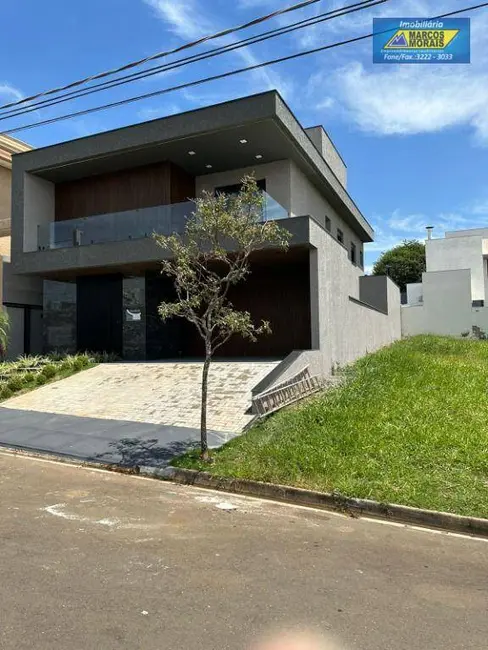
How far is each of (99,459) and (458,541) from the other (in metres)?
5.40

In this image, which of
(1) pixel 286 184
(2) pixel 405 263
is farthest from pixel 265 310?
(2) pixel 405 263

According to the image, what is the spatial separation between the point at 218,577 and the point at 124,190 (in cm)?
1667

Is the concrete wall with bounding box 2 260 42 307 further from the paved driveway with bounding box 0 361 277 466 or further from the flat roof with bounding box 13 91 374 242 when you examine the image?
the paved driveway with bounding box 0 361 277 466

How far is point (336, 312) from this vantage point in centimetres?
1509

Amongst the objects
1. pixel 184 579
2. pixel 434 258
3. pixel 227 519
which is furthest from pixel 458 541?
pixel 434 258

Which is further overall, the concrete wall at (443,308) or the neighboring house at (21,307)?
the concrete wall at (443,308)

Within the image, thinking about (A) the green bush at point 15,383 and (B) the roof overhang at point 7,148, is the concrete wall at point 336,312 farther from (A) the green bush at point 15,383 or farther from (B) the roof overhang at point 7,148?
(B) the roof overhang at point 7,148

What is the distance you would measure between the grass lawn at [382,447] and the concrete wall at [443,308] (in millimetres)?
22458

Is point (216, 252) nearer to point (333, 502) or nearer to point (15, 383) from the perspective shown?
point (333, 502)

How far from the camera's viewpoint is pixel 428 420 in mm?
8305

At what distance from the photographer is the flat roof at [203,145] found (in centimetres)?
1467

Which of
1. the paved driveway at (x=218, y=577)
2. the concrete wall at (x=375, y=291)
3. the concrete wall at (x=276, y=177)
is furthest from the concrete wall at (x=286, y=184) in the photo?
the paved driveway at (x=218, y=577)

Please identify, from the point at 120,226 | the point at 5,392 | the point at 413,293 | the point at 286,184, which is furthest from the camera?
the point at 413,293

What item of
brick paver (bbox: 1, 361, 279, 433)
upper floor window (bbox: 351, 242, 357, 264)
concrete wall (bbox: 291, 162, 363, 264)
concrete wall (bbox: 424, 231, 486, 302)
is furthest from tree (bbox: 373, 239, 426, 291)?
brick paver (bbox: 1, 361, 279, 433)
